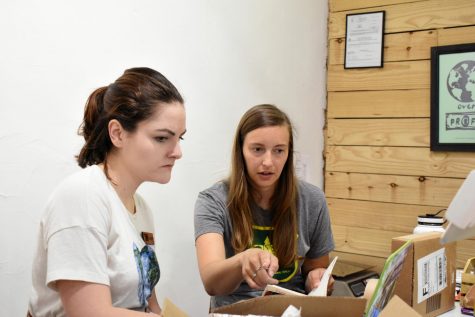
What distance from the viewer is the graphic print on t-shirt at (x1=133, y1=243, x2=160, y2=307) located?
4.00 ft

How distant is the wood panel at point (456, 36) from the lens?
2418 millimetres

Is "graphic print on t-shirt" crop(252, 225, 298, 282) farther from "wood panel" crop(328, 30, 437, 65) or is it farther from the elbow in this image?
"wood panel" crop(328, 30, 437, 65)

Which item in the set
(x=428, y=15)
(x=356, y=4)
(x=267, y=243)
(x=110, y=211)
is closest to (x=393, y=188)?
(x=428, y=15)

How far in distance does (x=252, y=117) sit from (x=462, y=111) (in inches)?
50.1

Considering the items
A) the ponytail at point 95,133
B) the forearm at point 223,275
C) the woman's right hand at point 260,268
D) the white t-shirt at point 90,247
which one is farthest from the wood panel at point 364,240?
the ponytail at point 95,133

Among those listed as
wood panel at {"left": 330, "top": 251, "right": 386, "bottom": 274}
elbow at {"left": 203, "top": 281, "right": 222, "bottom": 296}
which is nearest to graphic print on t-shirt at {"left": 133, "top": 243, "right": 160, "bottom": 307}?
elbow at {"left": 203, "top": 281, "right": 222, "bottom": 296}

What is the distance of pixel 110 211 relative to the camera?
116 centimetres

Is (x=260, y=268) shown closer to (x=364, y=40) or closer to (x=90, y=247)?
(x=90, y=247)

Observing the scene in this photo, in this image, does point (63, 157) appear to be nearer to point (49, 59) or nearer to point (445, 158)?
point (49, 59)

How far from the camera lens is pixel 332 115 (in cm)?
287

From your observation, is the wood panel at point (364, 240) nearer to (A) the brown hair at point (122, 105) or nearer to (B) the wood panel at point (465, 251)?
(B) the wood panel at point (465, 251)

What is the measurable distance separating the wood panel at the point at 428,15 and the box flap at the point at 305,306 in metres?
1.98

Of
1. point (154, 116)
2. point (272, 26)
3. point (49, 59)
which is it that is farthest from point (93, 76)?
point (272, 26)

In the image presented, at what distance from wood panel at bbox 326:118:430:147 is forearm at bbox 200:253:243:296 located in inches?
57.5
